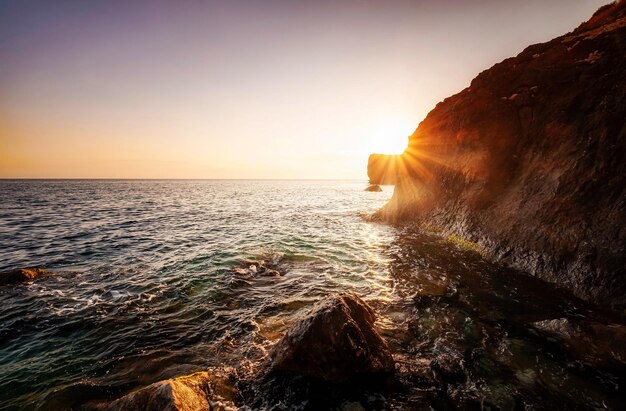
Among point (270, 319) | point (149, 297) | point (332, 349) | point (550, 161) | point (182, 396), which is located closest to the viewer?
point (182, 396)

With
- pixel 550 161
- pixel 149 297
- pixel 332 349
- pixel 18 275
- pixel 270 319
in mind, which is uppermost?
pixel 550 161

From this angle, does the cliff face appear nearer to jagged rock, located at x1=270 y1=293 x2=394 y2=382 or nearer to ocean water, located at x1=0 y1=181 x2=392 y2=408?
ocean water, located at x1=0 y1=181 x2=392 y2=408

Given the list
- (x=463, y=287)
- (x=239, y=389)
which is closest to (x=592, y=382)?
(x=463, y=287)

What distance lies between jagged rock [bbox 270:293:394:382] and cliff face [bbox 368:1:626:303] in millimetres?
7688

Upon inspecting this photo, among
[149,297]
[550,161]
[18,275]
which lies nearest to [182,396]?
[149,297]

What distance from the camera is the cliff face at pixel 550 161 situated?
891 centimetres

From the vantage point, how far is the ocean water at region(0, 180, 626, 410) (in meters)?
5.29

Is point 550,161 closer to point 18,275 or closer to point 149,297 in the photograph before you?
point 149,297

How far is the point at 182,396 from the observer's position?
4.51 m

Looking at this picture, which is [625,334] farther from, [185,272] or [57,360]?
[185,272]

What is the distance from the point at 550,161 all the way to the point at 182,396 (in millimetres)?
15161

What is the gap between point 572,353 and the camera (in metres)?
5.91

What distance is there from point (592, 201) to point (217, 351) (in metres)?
13.0

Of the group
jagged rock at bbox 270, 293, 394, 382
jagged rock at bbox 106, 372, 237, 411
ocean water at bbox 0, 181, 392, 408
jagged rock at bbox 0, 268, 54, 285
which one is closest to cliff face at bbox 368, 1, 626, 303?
ocean water at bbox 0, 181, 392, 408
